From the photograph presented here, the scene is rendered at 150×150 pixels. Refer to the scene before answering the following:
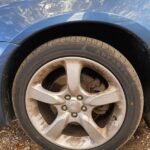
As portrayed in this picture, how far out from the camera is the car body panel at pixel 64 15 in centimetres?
281

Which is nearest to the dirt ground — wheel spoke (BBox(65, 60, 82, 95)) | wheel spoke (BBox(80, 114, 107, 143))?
wheel spoke (BBox(80, 114, 107, 143))

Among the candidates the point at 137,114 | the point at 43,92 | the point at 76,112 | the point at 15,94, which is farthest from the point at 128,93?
the point at 15,94

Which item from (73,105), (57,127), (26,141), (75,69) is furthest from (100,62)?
(26,141)

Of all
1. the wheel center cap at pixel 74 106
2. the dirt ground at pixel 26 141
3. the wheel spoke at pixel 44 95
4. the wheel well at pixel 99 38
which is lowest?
the dirt ground at pixel 26 141

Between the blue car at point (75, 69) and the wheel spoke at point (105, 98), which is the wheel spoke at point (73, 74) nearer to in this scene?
the blue car at point (75, 69)

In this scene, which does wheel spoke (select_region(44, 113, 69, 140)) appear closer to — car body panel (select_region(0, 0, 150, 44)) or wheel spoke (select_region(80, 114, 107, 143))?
wheel spoke (select_region(80, 114, 107, 143))

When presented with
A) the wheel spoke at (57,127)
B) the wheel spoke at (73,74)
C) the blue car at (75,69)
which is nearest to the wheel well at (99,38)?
the blue car at (75,69)

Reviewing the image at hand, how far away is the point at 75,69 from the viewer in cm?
300

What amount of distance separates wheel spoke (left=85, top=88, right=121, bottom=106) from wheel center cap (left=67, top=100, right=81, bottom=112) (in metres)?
0.07

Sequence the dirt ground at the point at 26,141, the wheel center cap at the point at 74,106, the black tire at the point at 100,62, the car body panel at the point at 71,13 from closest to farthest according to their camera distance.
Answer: the car body panel at the point at 71,13, the black tire at the point at 100,62, the wheel center cap at the point at 74,106, the dirt ground at the point at 26,141

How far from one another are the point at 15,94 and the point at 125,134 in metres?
0.85

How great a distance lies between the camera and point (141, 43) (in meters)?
2.96

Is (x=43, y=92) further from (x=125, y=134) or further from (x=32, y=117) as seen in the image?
(x=125, y=134)

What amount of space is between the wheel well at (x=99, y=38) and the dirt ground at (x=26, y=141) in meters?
0.53
